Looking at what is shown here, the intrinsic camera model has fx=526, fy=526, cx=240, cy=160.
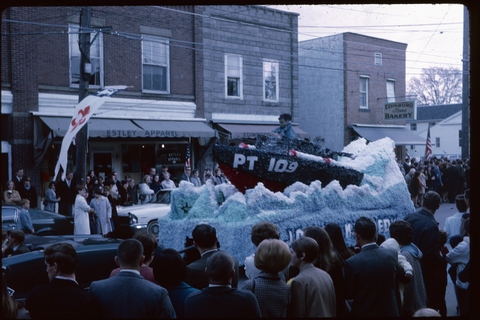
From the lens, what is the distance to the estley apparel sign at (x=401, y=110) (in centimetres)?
2110

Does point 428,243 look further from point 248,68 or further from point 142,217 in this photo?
point 248,68

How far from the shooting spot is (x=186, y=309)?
10.6ft

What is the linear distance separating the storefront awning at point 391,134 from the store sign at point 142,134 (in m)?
10.7

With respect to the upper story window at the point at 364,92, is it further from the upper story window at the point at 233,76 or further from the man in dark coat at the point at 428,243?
the man in dark coat at the point at 428,243

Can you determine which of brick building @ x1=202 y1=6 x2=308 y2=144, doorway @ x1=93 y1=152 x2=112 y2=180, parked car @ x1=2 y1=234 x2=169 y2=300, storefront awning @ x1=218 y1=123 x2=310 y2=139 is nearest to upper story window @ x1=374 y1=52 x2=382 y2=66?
brick building @ x1=202 y1=6 x2=308 y2=144

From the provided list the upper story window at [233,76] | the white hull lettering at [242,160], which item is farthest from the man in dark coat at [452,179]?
the white hull lettering at [242,160]

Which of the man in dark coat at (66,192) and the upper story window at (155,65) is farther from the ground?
the upper story window at (155,65)

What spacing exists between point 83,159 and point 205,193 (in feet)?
14.3

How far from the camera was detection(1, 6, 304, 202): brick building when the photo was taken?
14.6 m

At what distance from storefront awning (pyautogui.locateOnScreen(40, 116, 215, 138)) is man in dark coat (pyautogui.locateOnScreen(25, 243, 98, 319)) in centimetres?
1185

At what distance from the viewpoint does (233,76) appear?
2014 centimetres

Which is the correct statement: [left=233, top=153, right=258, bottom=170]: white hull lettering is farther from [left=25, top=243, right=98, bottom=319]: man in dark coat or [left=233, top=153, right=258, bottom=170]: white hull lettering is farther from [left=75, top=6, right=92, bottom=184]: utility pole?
[left=25, top=243, right=98, bottom=319]: man in dark coat

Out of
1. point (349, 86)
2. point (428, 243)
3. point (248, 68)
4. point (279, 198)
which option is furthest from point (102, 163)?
point (428, 243)

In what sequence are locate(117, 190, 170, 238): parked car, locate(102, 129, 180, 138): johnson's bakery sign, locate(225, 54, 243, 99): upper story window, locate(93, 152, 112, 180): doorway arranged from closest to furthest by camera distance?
locate(117, 190, 170, 238): parked car
locate(102, 129, 180, 138): johnson's bakery sign
locate(93, 152, 112, 180): doorway
locate(225, 54, 243, 99): upper story window
